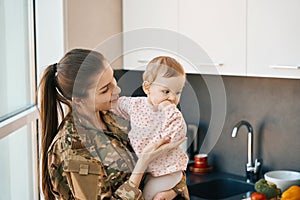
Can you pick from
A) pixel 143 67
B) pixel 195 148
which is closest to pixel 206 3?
pixel 195 148

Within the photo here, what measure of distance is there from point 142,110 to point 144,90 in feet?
0.13

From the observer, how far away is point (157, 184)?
1.20m

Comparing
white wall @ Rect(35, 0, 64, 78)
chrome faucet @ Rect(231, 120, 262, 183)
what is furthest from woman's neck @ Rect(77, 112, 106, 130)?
chrome faucet @ Rect(231, 120, 262, 183)

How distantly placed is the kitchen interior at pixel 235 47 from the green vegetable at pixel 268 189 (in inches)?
6.3

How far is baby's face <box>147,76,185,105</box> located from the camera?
3.80ft

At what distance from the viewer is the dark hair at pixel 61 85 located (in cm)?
119

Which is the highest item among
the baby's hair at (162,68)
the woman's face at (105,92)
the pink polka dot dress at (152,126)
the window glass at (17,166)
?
the baby's hair at (162,68)

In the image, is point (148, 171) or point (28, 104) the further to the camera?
point (28, 104)

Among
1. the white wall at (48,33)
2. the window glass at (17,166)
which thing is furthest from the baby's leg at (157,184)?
the white wall at (48,33)

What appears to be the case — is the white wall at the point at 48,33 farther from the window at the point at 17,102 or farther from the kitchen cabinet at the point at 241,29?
the kitchen cabinet at the point at 241,29

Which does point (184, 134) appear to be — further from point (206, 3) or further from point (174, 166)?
point (206, 3)

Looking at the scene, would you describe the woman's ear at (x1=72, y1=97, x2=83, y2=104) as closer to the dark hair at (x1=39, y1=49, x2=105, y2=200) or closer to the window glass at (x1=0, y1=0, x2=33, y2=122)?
the dark hair at (x1=39, y1=49, x2=105, y2=200)

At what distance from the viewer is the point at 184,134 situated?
47.3 inches

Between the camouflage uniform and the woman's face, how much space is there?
0.02 meters
